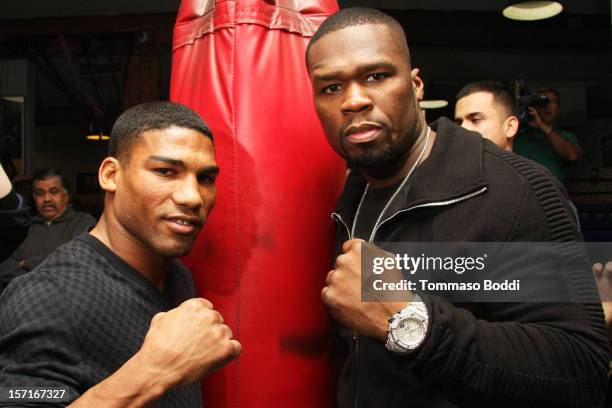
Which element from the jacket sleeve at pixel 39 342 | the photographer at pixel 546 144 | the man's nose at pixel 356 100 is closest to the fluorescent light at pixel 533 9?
the photographer at pixel 546 144

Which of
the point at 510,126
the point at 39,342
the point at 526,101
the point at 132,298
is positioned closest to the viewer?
the point at 39,342

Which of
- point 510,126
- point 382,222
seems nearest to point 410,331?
point 382,222

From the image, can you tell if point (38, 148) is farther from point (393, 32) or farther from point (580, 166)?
point (393, 32)

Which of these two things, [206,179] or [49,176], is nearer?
[206,179]

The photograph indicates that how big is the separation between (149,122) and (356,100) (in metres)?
0.37

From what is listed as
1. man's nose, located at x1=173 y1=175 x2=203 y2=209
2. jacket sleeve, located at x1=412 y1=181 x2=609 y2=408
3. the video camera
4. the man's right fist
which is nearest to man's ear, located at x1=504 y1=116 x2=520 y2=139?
the video camera

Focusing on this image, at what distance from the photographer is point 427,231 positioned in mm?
980

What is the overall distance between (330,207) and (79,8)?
427cm

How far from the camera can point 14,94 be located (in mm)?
6012

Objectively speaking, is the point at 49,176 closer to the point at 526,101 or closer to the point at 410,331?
the point at 526,101

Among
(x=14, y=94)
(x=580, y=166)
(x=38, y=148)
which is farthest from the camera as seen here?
(x=38, y=148)

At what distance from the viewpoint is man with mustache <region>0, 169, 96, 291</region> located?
329 centimetres

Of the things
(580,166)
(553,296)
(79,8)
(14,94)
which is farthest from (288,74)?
(580,166)

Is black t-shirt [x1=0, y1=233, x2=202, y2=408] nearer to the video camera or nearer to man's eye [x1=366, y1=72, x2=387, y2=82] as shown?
man's eye [x1=366, y1=72, x2=387, y2=82]
